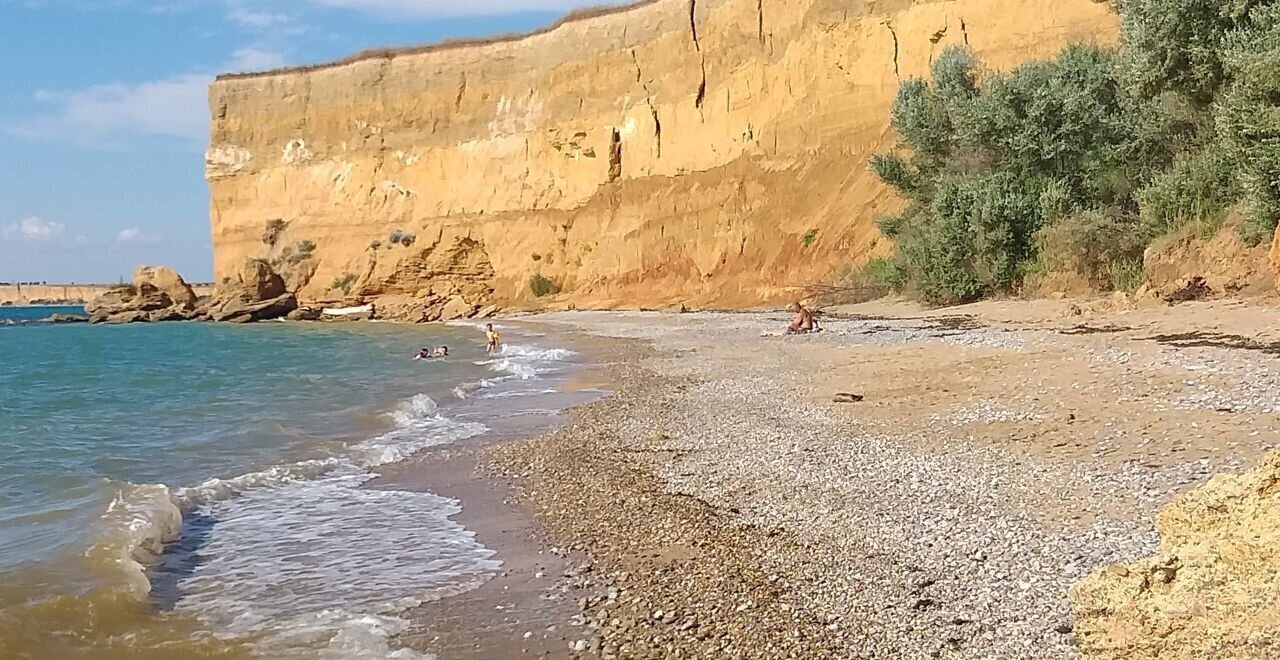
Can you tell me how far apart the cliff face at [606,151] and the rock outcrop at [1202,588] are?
26.7 metres

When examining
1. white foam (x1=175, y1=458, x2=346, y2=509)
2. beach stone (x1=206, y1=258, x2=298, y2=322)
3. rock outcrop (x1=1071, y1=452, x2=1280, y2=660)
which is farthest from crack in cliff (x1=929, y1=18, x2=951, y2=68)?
beach stone (x1=206, y1=258, x2=298, y2=322)

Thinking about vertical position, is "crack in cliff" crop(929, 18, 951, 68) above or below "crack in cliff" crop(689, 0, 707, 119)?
below

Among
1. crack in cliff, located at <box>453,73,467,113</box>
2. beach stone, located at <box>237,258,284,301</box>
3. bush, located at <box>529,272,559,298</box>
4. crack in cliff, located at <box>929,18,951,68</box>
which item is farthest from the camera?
crack in cliff, located at <box>453,73,467,113</box>

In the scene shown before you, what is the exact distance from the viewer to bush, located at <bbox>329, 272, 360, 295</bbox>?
51.3m

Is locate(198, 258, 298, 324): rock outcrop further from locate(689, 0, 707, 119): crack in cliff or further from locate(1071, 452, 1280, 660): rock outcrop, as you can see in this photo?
locate(1071, 452, 1280, 660): rock outcrop

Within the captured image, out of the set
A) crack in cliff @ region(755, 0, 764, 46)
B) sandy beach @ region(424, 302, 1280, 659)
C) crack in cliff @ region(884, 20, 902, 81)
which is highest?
crack in cliff @ region(755, 0, 764, 46)

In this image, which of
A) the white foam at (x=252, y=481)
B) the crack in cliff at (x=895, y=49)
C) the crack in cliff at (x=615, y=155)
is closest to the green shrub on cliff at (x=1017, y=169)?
the crack in cliff at (x=895, y=49)

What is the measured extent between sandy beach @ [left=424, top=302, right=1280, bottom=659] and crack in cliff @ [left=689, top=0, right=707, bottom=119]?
3087 cm

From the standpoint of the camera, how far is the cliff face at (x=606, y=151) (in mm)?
32906

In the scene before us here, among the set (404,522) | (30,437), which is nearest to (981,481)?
(404,522)

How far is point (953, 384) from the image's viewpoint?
992 cm

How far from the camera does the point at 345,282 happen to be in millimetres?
52031

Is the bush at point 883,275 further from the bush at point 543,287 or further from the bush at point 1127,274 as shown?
the bush at point 543,287

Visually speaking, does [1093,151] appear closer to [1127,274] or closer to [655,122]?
[1127,274]
